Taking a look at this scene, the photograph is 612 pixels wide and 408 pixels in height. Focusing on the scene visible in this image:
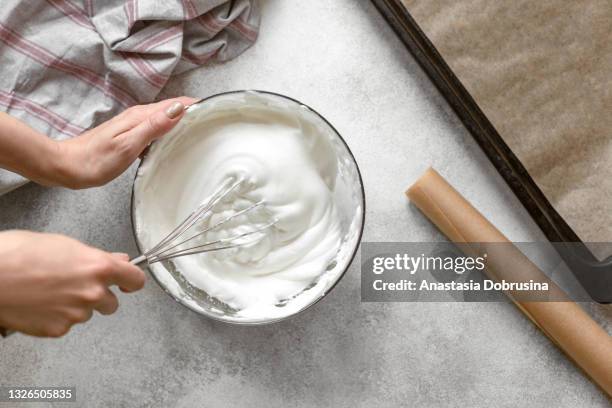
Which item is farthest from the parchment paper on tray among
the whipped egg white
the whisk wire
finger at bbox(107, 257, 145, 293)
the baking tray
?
finger at bbox(107, 257, 145, 293)

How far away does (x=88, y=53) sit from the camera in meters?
0.78

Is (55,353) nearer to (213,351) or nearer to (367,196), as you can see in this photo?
(213,351)

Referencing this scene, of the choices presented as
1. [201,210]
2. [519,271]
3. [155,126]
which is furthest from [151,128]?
[519,271]

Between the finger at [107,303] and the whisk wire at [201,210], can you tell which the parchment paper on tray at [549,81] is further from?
the finger at [107,303]

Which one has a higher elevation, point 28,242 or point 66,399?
point 28,242

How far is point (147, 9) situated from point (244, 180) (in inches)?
9.4

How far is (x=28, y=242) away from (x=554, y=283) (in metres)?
0.63

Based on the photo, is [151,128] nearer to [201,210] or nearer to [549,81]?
[201,210]

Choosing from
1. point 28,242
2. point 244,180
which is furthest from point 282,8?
point 28,242

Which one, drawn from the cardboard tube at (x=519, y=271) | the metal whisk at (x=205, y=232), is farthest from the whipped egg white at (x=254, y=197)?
the cardboard tube at (x=519, y=271)

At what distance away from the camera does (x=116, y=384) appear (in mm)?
795

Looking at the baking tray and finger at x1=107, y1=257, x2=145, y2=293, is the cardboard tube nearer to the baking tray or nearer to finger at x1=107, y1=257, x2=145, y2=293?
the baking tray

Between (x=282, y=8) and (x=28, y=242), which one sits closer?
(x=28, y=242)

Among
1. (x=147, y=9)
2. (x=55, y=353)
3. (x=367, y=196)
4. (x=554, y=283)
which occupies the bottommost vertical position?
(x=554, y=283)
